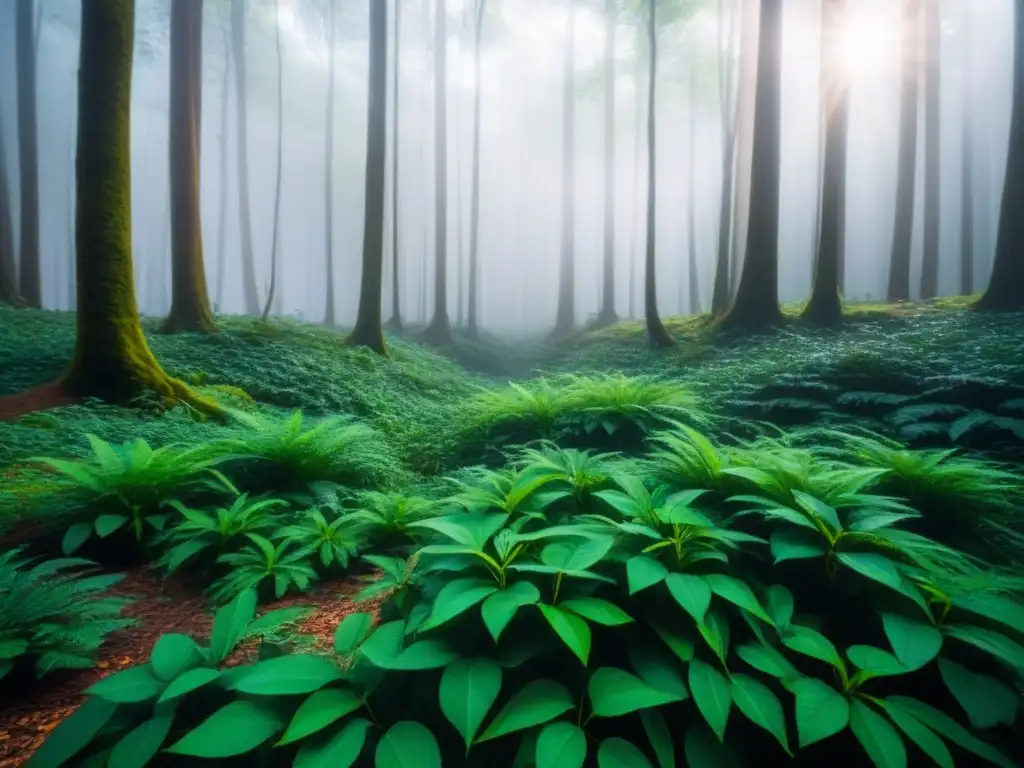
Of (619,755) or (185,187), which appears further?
(185,187)

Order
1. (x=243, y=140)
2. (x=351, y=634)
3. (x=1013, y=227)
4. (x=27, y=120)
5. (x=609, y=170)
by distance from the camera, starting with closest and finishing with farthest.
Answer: (x=351, y=634), (x=1013, y=227), (x=27, y=120), (x=609, y=170), (x=243, y=140)

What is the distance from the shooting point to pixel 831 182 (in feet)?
35.9

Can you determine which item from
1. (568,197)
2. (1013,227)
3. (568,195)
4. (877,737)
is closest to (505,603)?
(877,737)

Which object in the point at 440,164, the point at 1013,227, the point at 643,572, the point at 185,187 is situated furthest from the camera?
the point at 440,164

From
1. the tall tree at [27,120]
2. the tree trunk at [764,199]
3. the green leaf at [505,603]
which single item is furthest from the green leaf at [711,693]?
the tall tree at [27,120]

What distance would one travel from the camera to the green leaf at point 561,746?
123 centimetres

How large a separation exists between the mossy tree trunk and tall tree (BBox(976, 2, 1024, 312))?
1483 cm

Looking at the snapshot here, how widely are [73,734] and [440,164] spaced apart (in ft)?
78.5

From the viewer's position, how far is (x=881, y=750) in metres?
1.27

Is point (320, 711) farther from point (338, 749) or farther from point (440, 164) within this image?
point (440, 164)

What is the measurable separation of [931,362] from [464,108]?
2547cm

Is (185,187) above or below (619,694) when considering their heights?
above

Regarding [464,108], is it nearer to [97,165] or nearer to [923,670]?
[97,165]

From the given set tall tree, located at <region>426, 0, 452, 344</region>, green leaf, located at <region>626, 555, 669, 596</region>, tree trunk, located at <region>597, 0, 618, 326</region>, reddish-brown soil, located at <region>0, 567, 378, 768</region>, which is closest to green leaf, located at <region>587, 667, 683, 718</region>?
green leaf, located at <region>626, 555, 669, 596</region>
